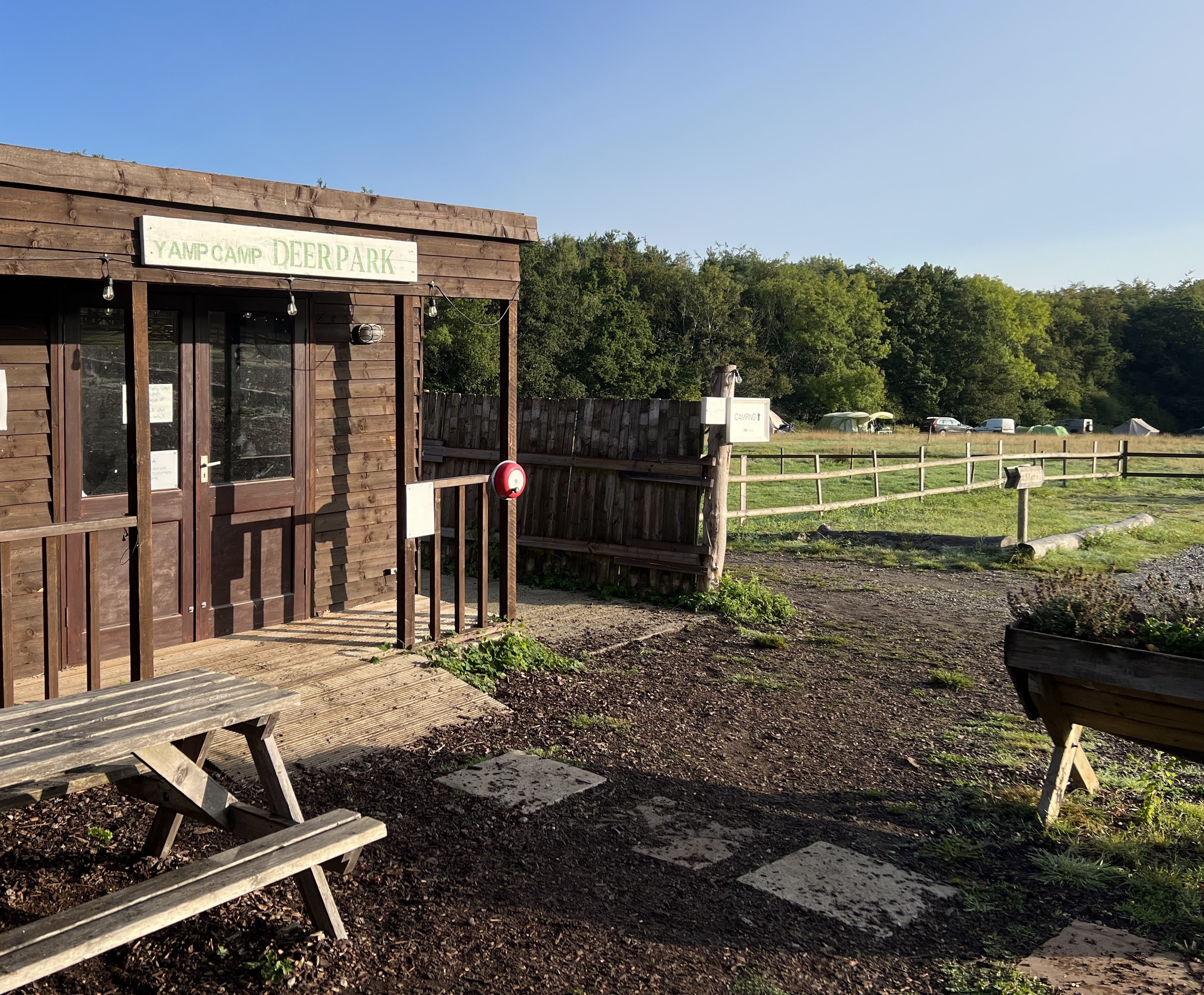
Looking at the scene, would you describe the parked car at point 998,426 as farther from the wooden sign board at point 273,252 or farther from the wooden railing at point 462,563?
the wooden sign board at point 273,252

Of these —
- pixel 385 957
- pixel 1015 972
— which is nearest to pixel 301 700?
pixel 385 957

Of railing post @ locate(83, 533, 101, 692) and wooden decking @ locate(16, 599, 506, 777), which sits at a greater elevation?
railing post @ locate(83, 533, 101, 692)

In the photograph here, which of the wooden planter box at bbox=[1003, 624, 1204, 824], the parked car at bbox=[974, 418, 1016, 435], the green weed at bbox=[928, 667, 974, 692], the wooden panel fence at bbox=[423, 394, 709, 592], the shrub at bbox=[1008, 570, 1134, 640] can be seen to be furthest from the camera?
the parked car at bbox=[974, 418, 1016, 435]

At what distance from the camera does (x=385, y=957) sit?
3.70m

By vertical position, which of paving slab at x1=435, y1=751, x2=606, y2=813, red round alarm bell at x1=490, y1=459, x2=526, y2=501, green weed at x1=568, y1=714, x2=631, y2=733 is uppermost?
red round alarm bell at x1=490, y1=459, x2=526, y2=501

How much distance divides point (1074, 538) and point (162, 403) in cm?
1203

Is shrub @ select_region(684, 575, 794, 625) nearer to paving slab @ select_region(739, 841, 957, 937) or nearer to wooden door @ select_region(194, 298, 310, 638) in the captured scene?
wooden door @ select_region(194, 298, 310, 638)

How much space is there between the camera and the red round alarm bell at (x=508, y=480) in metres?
7.87

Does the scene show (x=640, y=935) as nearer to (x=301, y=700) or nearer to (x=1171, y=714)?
(x=1171, y=714)

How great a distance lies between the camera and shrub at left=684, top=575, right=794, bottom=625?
9.66 meters

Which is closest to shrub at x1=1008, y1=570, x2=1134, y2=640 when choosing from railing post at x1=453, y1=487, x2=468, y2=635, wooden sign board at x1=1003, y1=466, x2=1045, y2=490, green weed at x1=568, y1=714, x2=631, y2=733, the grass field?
green weed at x1=568, y1=714, x2=631, y2=733

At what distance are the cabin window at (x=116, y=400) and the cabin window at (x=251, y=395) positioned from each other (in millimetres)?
282

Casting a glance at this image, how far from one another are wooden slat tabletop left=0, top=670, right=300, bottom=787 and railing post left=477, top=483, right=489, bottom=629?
379 cm

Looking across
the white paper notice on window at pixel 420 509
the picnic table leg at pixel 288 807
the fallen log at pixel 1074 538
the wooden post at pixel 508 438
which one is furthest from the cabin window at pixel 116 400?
the fallen log at pixel 1074 538
